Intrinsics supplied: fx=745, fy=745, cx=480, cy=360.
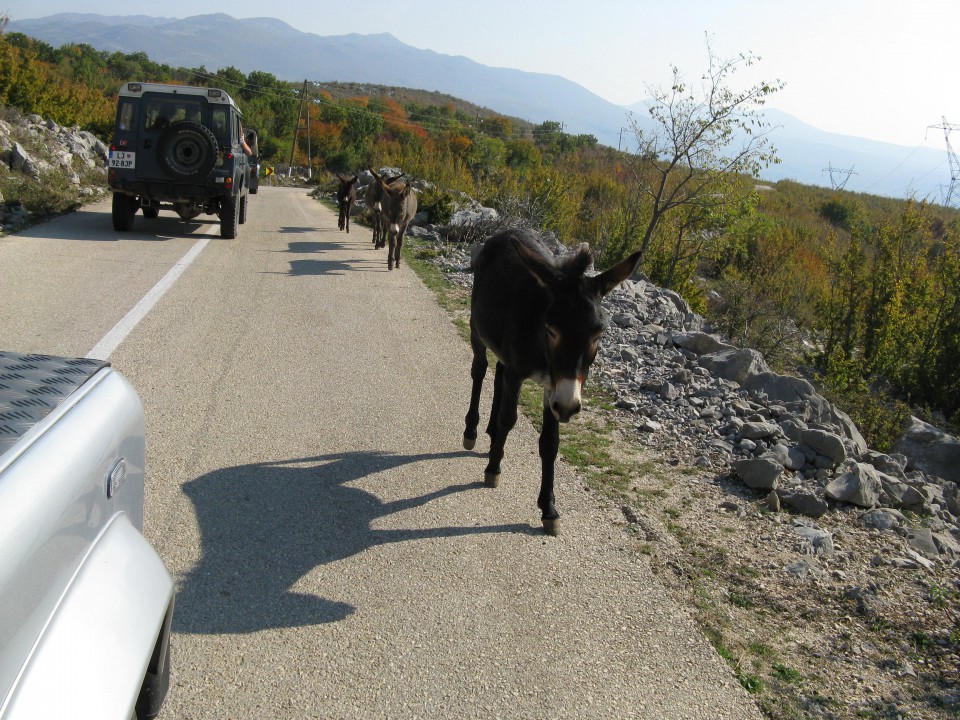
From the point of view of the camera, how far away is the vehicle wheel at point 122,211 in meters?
14.2

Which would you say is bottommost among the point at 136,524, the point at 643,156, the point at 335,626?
the point at 335,626

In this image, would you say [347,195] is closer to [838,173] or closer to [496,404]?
[838,173]

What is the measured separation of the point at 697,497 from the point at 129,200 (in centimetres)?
1281

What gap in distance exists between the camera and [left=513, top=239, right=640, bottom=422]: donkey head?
3.92 meters

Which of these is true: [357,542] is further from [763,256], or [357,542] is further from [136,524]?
[763,256]

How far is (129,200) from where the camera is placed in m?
14.3

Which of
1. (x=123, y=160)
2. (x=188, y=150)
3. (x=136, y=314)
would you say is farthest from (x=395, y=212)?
(x=136, y=314)

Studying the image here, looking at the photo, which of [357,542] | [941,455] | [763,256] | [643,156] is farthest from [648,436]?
[763,256]

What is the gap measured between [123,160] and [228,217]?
6.91ft

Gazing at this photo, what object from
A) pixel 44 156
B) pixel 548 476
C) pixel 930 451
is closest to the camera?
pixel 548 476

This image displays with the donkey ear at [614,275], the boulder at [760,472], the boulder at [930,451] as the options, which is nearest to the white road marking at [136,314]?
the donkey ear at [614,275]

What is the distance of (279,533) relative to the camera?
4.29 meters

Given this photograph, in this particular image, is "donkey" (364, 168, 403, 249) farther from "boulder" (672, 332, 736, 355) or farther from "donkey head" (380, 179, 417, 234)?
"boulder" (672, 332, 736, 355)

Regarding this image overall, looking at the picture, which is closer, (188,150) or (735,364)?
(735,364)
